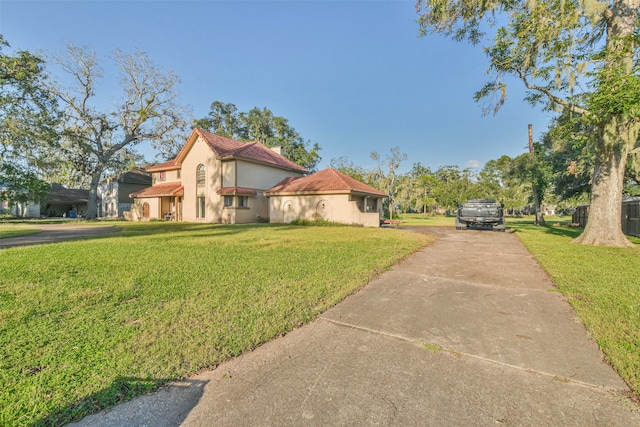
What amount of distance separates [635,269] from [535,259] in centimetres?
188

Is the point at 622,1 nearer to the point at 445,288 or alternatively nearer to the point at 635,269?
the point at 635,269

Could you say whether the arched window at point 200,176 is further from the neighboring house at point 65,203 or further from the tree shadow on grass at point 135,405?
the neighboring house at point 65,203

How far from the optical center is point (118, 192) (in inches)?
1318

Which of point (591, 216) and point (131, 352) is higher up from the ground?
point (591, 216)

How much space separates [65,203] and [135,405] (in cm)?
4963

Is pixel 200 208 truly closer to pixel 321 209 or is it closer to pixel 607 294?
pixel 321 209

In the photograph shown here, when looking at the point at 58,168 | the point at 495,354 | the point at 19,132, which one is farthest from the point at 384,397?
the point at 58,168

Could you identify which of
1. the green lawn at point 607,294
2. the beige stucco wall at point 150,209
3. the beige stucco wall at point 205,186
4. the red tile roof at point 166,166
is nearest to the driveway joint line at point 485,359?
the green lawn at point 607,294

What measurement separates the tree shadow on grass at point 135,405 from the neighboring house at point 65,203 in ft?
148

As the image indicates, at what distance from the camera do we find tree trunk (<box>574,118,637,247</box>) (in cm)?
983

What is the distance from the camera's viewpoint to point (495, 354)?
9.54 ft

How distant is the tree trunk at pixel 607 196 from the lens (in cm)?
983

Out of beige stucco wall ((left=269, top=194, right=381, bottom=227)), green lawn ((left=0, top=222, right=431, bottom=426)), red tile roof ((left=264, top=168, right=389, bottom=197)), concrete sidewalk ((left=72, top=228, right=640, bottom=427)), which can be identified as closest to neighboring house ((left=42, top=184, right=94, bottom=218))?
beige stucco wall ((left=269, top=194, right=381, bottom=227))

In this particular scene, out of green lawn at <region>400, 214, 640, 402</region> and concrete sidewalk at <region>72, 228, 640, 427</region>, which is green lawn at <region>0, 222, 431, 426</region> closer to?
concrete sidewalk at <region>72, 228, 640, 427</region>
